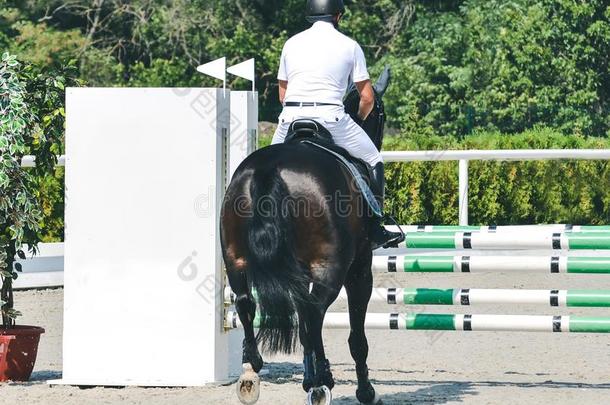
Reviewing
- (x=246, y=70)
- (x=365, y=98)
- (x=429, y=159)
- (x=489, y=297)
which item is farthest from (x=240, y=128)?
(x=429, y=159)

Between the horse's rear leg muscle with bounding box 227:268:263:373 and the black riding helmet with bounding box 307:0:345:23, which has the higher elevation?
the black riding helmet with bounding box 307:0:345:23

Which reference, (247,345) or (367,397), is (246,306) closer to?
(247,345)

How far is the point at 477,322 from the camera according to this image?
7641 mm

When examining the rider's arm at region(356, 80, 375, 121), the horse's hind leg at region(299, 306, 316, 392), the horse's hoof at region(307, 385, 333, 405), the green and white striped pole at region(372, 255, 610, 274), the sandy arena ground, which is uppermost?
the rider's arm at region(356, 80, 375, 121)

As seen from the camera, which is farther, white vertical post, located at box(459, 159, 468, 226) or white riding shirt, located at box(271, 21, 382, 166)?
white vertical post, located at box(459, 159, 468, 226)

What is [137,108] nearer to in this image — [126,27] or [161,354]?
[161,354]

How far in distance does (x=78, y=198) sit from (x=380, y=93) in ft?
6.00

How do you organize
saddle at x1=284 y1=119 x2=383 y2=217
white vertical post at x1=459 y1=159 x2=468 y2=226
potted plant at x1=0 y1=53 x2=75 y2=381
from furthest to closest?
white vertical post at x1=459 y1=159 x2=468 y2=226, potted plant at x1=0 y1=53 x2=75 y2=381, saddle at x1=284 y1=119 x2=383 y2=217

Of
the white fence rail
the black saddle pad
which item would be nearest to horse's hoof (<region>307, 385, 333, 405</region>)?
the black saddle pad

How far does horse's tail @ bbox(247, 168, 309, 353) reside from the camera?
646 cm

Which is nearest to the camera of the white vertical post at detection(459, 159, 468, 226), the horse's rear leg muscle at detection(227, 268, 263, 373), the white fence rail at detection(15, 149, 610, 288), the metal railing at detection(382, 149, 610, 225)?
the horse's rear leg muscle at detection(227, 268, 263, 373)

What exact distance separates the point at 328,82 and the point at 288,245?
3.33ft

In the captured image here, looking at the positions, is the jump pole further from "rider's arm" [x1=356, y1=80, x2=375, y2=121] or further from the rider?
"rider's arm" [x1=356, y1=80, x2=375, y2=121]

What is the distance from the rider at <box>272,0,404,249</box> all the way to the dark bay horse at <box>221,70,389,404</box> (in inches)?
13.7
